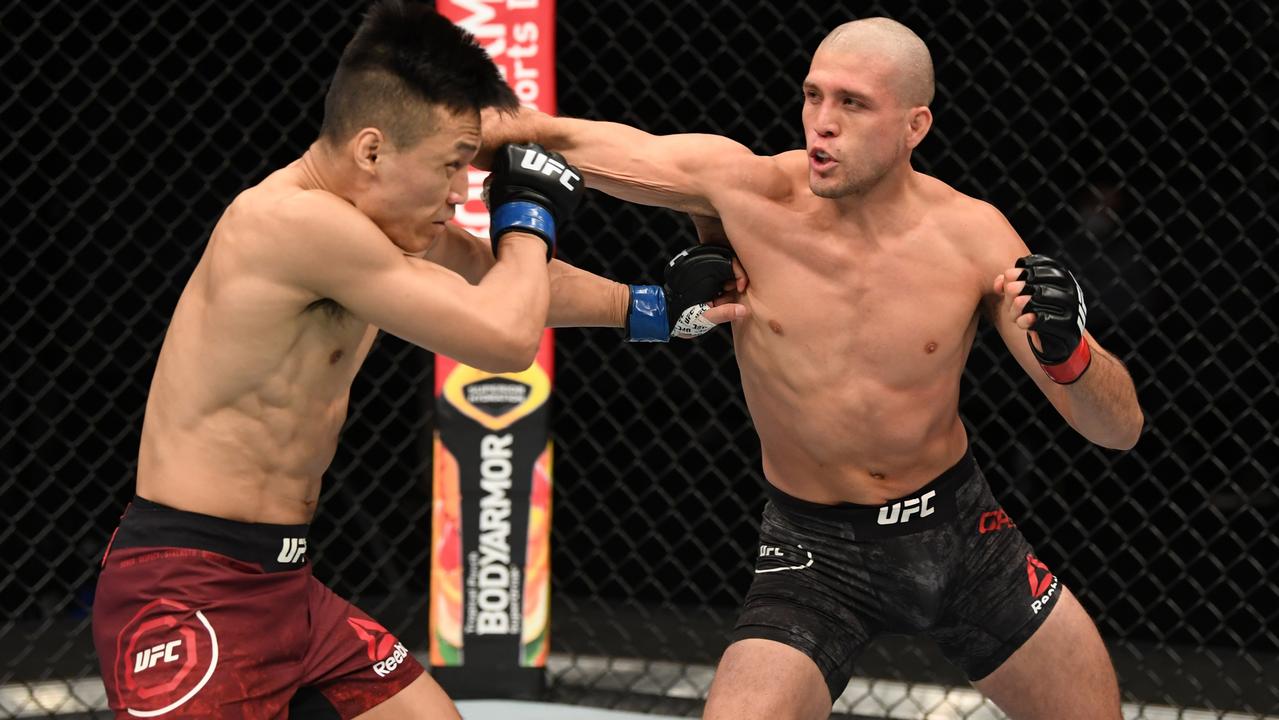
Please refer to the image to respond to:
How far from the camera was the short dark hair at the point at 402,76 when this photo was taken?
172cm

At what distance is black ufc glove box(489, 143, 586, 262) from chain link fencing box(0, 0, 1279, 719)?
64.7 inches

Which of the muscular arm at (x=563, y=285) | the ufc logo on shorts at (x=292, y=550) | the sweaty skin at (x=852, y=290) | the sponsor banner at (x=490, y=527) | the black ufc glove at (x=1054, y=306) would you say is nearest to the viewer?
the ufc logo on shorts at (x=292, y=550)

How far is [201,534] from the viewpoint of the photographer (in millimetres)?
1741

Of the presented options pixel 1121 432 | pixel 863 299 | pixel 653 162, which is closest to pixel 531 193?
pixel 653 162

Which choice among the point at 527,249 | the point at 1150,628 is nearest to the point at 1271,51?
the point at 1150,628

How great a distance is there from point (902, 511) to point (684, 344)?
176cm

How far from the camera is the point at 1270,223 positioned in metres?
3.55

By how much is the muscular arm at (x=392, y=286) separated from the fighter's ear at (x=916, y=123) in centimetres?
70

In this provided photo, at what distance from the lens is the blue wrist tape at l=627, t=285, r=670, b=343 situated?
2.15 metres

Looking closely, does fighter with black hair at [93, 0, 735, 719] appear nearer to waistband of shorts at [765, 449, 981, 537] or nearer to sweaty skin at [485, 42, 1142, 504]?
sweaty skin at [485, 42, 1142, 504]

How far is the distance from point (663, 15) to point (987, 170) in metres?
1.00

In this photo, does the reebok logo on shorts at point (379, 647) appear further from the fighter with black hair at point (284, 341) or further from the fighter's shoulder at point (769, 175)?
the fighter's shoulder at point (769, 175)

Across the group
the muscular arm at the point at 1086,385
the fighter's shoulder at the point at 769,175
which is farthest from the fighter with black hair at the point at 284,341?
the muscular arm at the point at 1086,385

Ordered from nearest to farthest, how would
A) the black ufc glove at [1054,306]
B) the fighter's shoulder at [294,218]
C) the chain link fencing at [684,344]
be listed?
the fighter's shoulder at [294,218], the black ufc glove at [1054,306], the chain link fencing at [684,344]
